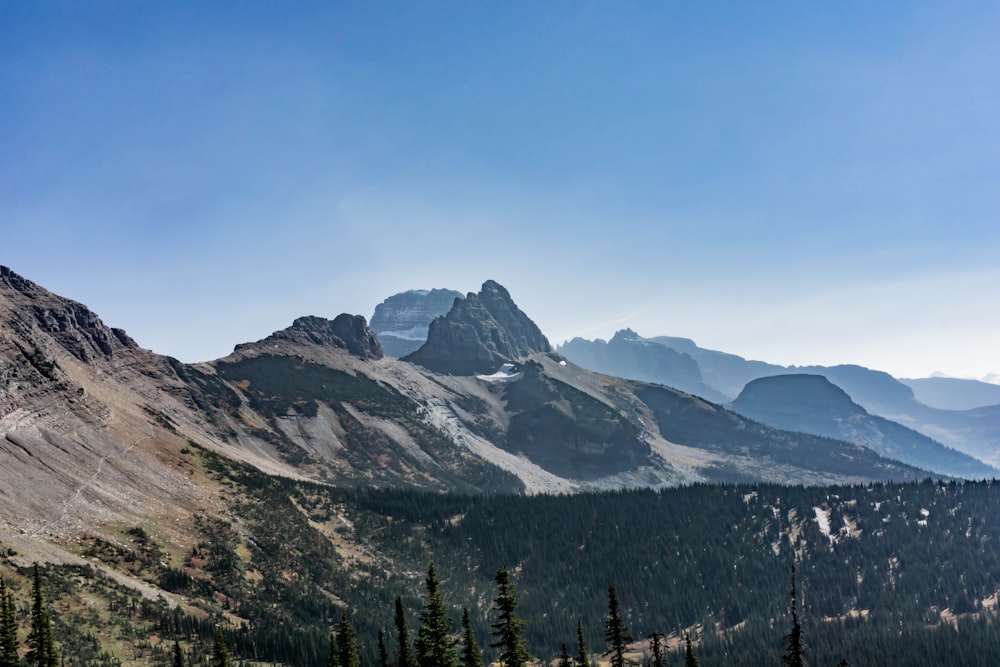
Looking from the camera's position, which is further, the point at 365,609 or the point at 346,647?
the point at 365,609

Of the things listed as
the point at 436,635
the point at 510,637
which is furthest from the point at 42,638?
the point at 510,637

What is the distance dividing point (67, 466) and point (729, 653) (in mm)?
148191

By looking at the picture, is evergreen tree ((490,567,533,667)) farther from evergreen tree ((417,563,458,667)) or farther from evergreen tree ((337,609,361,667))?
evergreen tree ((337,609,361,667))

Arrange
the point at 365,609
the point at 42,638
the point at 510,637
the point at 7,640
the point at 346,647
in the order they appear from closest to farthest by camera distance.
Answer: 1. the point at 510,637
2. the point at 7,640
3. the point at 42,638
4. the point at 346,647
5. the point at 365,609

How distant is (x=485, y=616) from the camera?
607 ft

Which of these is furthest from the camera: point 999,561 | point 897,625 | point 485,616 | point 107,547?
point 999,561

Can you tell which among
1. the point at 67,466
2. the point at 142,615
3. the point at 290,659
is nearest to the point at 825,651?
the point at 290,659

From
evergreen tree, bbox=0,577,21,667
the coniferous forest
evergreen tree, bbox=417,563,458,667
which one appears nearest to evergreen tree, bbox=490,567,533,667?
evergreen tree, bbox=417,563,458,667

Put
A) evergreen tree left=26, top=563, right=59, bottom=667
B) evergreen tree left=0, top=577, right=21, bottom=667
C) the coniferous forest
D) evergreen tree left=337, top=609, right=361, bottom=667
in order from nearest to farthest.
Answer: evergreen tree left=26, top=563, right=59, bottom=667
evergreen tree left=0, top=577, right=21, bottom=667
evergreen tree left=337, top=609, right=361, bottom=667
the coniferous forest

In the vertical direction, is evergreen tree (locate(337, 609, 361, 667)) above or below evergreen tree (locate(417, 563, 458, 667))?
below

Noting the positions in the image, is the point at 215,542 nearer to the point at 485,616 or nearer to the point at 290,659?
the point at 290,659

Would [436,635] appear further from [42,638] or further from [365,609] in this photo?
[365,609]

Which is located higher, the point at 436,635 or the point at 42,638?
the point at 436,635

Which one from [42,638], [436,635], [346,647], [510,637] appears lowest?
[346,647]
